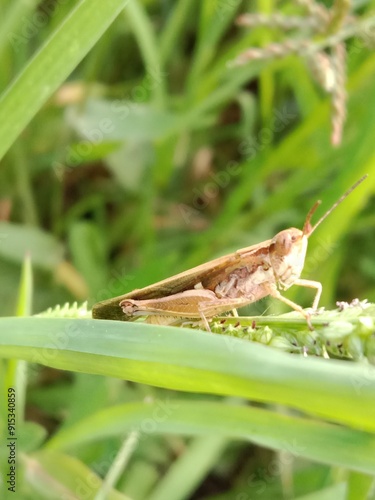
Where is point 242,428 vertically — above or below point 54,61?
below

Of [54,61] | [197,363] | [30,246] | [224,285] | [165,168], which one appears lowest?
[197,363]

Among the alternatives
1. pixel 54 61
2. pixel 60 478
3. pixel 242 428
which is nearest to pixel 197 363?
pixel 242 428

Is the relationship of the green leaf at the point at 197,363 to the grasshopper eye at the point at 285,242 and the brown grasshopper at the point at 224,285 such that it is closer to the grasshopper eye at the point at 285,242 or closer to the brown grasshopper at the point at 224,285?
the brown grasshopper at the point at 224,285

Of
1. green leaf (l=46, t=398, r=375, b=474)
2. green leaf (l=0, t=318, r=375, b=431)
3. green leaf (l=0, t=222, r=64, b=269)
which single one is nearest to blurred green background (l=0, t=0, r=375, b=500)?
green leaf (l=0, t=222, r=64, b=269)

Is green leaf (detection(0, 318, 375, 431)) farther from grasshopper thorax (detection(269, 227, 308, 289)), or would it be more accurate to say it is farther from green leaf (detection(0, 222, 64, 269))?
green leaf (detection(0, 222, 64, 269))

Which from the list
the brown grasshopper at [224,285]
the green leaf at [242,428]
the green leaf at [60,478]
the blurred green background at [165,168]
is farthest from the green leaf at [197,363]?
the blurred green background at [165,168]

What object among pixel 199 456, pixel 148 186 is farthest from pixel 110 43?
pixel 199 456

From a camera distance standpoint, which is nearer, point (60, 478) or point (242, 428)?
point (242, 428)

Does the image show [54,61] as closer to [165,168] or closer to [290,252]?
[290,252]
